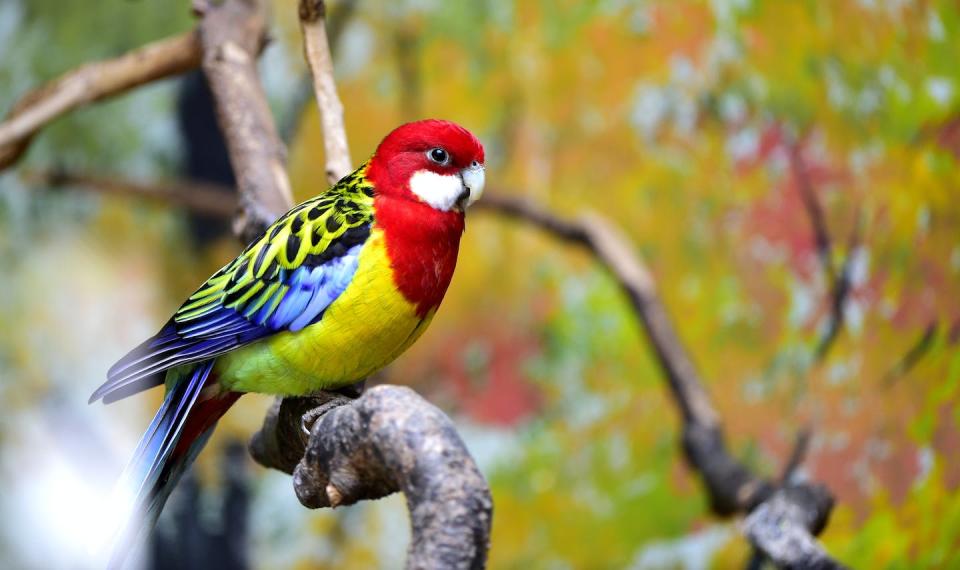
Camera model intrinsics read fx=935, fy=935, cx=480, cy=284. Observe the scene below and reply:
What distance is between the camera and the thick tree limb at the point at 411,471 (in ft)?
Answer: 2.58

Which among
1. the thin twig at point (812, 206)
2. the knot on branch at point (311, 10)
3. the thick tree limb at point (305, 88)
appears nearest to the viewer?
the knot on branch at point (311, 10)

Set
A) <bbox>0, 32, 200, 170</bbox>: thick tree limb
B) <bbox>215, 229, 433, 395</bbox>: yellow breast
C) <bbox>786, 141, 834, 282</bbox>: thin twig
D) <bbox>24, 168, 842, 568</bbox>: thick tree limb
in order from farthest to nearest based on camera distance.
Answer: <bbox>786, 141, 834, 282</bbox>: thin twig
<bbox>24, 168, 842, 568</bbox>: thick tree limb
<bbox>0, 32, 200, 170</bbox>: thick tree limb
<bbox>215, 229, 433, 395</bbox>: yellow breast

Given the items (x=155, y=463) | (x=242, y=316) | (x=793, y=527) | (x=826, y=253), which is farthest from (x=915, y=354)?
Result: (x=155, y=463)

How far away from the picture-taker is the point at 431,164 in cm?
131

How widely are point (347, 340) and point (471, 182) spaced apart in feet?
0.93

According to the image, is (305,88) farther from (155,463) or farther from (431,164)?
(155,463)

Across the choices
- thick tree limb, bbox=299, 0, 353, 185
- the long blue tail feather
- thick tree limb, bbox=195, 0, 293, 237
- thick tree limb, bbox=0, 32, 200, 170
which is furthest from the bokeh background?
the long blue tail feather

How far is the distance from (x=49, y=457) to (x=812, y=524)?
2097 mm

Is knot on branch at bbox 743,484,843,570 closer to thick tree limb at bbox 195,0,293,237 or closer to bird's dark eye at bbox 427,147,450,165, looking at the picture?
bird's dark eye at bbox 427,147,450,165

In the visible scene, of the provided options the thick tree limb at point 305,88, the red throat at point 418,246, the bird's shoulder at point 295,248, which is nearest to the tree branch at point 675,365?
the thick tree limb at point 305,88

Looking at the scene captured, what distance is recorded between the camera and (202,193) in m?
2.87

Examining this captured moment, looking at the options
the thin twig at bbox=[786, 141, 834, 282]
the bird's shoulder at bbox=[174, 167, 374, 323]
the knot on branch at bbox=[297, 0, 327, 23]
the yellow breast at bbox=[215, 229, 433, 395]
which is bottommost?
the yellow breast at bbox=[215, 229, 433, 395]

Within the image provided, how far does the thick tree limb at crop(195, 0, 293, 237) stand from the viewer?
1.50 meters

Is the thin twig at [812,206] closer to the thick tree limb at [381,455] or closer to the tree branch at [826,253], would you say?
the tree branch at [826,253]
